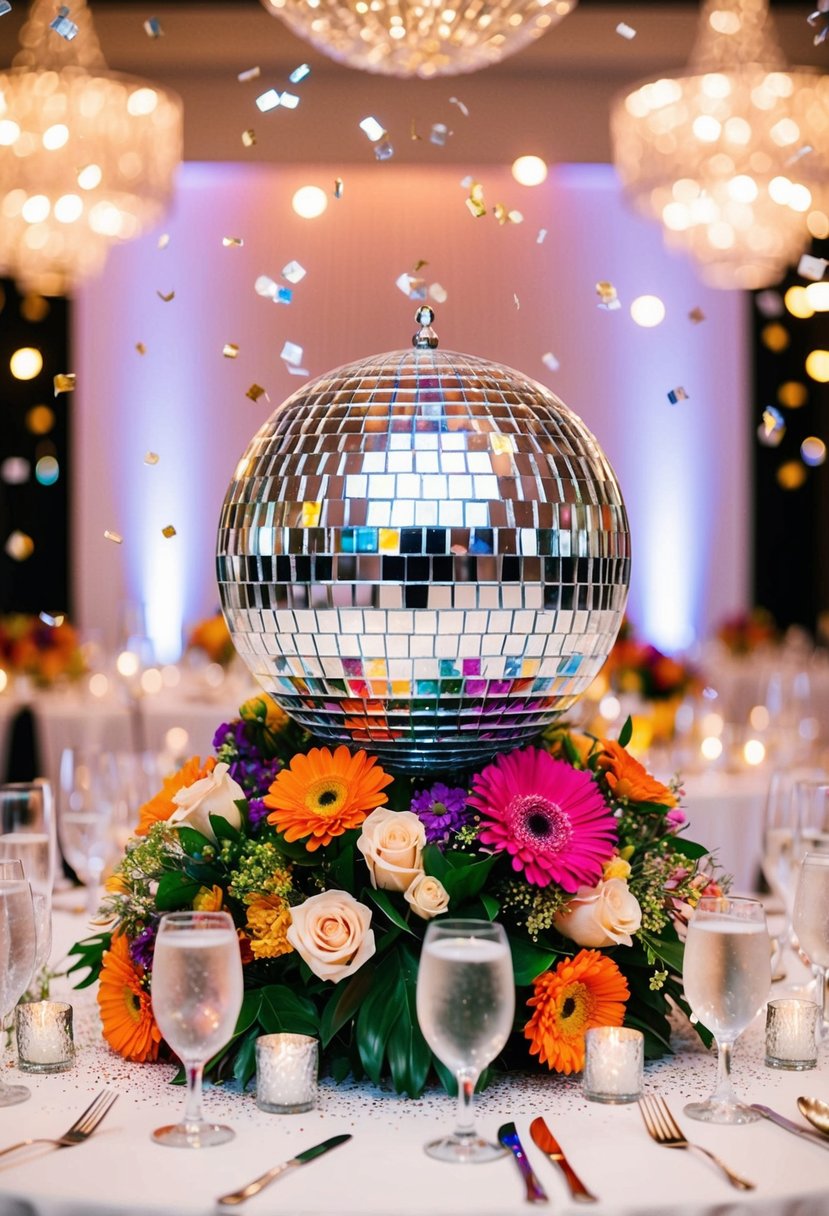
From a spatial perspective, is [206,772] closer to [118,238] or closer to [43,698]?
[43,698]

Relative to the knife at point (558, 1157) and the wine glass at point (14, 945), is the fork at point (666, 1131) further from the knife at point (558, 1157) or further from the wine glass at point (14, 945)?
the wine glass at point (14, 945)

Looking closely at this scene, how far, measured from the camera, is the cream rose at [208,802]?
1774 mm

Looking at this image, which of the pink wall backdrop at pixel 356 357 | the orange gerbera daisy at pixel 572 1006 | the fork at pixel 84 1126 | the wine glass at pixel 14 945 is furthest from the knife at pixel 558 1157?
the pink wall backdrop at pixel 356 357

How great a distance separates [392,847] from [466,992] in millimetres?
329

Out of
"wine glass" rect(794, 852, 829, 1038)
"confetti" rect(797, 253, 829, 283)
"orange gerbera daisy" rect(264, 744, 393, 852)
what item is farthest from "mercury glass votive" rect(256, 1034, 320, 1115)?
"confetti" rect(797, 253, 829, 283)

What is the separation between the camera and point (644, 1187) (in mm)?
1328

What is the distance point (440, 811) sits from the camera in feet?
5.72

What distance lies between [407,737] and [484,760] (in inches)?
5.7

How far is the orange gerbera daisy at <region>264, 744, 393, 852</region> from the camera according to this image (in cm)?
170

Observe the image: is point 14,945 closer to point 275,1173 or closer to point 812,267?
point 275,1173

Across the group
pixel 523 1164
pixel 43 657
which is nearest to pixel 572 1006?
pixel 523 1164

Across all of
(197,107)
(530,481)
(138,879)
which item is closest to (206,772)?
(138,879)

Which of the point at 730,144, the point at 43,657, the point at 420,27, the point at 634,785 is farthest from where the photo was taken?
the point at 730,144

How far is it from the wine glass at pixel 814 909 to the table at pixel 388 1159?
0.48 ft
